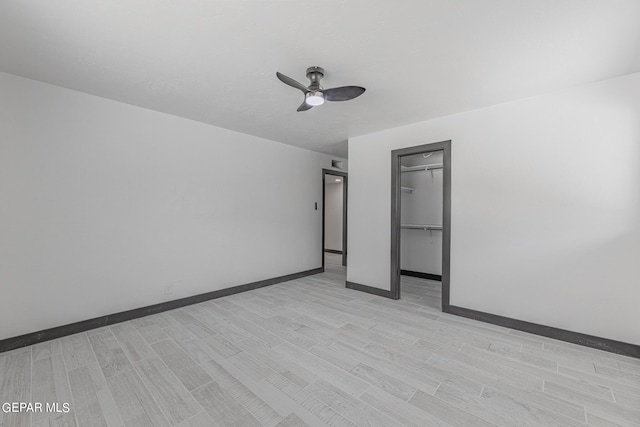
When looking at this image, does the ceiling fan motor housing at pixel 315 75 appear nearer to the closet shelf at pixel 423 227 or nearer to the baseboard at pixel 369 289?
the baseboard at pixel 369 289

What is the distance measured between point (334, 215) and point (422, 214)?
3.48m

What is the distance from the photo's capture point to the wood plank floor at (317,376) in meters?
1.72

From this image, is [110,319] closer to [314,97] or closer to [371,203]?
[314,97]

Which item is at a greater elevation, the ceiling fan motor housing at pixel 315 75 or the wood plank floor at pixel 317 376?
the ceiling fan motor housing at pixel 315 75

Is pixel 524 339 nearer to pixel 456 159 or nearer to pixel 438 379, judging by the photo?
pixel 438 379

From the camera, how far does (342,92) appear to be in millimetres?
2439

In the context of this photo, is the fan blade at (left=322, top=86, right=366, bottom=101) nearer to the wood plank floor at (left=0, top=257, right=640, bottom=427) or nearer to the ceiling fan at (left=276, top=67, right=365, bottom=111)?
the ceiling fan at (left=276, top=67, right=365, bottom=111)

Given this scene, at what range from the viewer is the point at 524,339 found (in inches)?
110

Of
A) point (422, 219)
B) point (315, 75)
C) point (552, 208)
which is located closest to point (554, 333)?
point (552, 208)

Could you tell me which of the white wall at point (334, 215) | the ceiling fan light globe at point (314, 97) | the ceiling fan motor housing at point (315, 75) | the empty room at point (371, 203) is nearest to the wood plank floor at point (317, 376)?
the empty room at point (371, 203)

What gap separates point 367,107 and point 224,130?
2268 mm

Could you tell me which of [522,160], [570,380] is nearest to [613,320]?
[570,380]

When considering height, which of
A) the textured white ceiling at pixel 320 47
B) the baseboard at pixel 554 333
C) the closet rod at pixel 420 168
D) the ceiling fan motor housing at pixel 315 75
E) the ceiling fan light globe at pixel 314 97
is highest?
the textured white ceiling at pixel 320 47

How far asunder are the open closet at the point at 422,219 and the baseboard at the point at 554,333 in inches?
61.9
